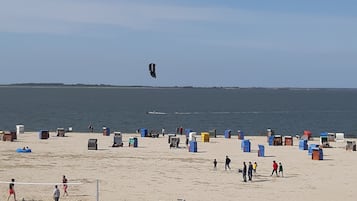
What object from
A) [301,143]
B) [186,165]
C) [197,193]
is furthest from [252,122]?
[197,193]

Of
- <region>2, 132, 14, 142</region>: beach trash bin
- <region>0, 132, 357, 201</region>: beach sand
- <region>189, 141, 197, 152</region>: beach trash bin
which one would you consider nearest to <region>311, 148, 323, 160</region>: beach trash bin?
<region>0, 132, 357, 201</region>: beach sand

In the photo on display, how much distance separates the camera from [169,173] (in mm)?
33000

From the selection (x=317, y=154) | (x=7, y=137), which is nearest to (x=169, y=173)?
(x=317, y=154)

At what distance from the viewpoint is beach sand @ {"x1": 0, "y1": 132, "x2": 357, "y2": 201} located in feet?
88.4

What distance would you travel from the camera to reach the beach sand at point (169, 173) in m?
27.0

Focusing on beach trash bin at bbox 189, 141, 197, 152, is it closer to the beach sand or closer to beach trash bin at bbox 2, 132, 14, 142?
the beach sand

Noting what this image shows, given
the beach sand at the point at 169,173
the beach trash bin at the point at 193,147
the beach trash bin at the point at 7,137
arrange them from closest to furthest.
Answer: the beach sand at the point at 169,173, the beach trash bin at the point at 193,147, the beach trash bin at the point at 7,137

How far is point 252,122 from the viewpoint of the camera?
104 meters

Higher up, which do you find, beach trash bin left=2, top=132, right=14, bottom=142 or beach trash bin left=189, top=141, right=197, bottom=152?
beach trash bin left=2, top=132, right=14, bottom=142

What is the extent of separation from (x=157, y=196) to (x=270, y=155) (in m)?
17.8

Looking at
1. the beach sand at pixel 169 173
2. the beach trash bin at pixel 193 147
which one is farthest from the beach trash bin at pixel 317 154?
the beach trash bin at pixel 193 147

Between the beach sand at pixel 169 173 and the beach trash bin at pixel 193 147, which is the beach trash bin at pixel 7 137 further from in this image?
the beach trash bin at pixel 193 147

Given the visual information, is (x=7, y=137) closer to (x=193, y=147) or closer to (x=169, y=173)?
(x=193, y=147)

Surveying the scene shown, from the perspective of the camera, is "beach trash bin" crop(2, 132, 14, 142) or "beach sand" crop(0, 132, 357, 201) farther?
"beach trash bin" crop(2, 132, 14, 142)
